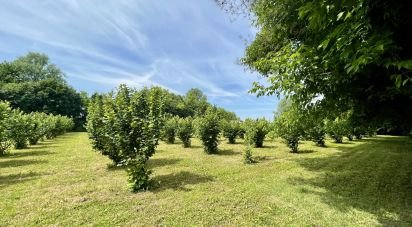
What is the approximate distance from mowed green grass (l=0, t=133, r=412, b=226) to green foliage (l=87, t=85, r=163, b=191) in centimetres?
56

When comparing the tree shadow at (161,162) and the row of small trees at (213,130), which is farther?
the row of small trees at (213,130)

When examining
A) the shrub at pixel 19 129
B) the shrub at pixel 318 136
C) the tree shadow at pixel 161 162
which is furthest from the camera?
the shrub at pixel 318 136

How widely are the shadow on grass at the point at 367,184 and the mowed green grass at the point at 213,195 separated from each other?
0.07 ft

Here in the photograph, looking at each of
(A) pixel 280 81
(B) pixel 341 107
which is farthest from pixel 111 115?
(B) pixel 341 107

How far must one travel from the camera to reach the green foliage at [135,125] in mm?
6449

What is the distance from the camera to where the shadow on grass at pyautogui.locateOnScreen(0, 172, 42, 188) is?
727cm

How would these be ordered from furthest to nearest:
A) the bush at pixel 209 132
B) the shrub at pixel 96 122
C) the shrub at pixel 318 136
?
the shrub at pixel 318 136 < the bush at pixel 209 132 < the shrub at pixel 96 122

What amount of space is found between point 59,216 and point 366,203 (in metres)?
5.94

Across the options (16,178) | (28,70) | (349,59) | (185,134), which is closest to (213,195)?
(349,59)

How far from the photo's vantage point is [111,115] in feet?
23.2

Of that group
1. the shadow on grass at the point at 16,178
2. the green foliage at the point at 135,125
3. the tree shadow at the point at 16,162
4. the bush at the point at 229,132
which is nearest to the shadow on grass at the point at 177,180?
the green foliage at the point at 135,125

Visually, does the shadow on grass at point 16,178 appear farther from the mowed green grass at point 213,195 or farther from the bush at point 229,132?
the bush at point 229,132

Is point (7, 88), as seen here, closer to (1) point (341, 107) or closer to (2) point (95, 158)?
(2) point (95, 158)

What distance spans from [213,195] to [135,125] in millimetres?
2557
